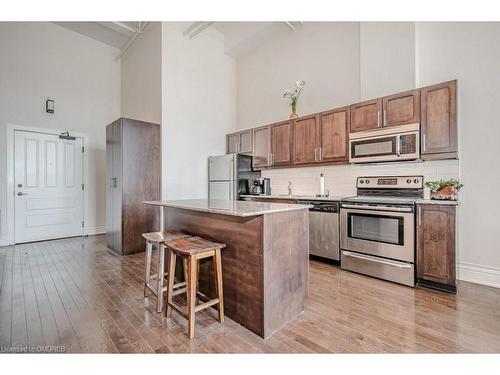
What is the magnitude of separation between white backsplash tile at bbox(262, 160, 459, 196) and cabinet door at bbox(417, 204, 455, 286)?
694mm

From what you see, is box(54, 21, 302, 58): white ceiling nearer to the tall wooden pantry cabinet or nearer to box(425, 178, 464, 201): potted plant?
the tall wooden pantry cabinet

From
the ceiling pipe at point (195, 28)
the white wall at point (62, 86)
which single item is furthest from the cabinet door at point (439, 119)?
the white wall at point (62, 86)

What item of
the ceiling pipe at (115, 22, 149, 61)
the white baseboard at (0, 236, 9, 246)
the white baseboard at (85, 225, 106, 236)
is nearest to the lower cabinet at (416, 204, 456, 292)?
the ceiling pipe at (115, 22, 149, 61)

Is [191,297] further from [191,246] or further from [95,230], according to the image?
[95,230]

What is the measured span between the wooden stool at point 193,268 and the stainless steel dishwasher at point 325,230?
194cm

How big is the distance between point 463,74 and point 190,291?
381 centimetres

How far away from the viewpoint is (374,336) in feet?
6.01

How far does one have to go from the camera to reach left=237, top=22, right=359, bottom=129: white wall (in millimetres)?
3979

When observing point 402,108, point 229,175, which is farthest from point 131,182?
point 402,108

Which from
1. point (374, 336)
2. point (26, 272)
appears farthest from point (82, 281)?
point (374, 336)

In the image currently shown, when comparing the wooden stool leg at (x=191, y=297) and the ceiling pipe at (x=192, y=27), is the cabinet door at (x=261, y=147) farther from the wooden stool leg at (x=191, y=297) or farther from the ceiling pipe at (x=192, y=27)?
the wooden stool leg at (x=191, y=297)

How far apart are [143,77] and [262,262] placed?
15.8 feet

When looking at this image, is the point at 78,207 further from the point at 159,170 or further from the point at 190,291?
the point at 190,291

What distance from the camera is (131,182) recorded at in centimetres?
414
